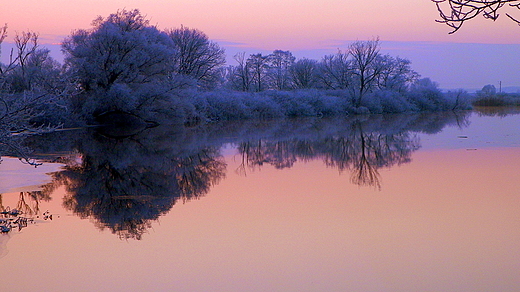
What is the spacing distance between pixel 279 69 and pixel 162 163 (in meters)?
45.8

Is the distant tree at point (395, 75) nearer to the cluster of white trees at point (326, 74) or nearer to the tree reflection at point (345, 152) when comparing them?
the cluster of white trees at point (326, 74)

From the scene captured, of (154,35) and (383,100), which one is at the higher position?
(154,35)

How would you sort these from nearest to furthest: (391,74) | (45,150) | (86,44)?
(45,150), (86,44), (391,74)

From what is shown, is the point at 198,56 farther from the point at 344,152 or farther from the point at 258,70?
the point at 344,152

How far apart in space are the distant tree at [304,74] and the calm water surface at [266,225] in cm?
4213

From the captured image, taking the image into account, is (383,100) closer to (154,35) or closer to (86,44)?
(154,35)

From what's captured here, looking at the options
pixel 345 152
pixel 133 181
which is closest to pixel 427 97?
pixel 345 152

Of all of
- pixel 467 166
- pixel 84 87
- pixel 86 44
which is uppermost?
pixel 86 44

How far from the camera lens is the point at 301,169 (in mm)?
12281

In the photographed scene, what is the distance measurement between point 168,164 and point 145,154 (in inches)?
96.8

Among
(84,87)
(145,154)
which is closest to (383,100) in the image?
(84,87)

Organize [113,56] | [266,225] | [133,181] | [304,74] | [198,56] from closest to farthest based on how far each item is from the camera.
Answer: [266,225] < [133,181] < [113,56] < [198,56] < [304,74]

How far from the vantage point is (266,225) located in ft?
23.2

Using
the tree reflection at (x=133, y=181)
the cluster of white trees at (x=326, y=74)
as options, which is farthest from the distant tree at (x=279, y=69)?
the tree reflection at (x=133, y=181)
